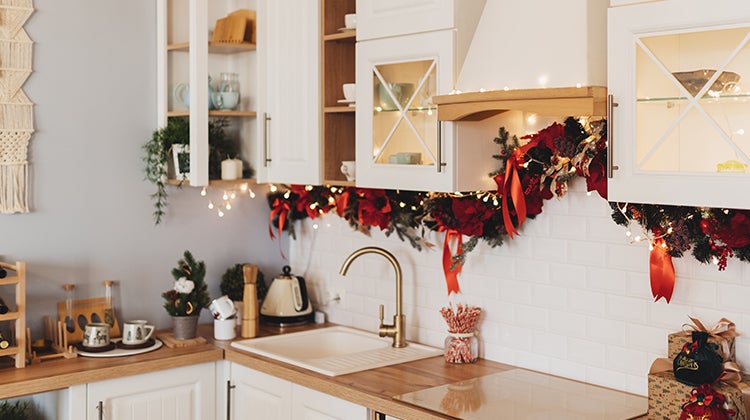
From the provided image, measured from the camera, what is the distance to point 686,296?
106 inches

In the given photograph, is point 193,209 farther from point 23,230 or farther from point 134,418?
point 134,418

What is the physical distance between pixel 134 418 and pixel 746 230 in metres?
2.23

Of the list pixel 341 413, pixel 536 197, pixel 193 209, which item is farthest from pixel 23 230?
pixel 536 197

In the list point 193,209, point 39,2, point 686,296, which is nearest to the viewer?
point 686,296

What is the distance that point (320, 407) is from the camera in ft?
10.2

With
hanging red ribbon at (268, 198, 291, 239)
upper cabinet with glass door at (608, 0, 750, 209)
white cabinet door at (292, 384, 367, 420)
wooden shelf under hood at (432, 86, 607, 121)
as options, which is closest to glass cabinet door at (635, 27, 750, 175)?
upper cabinet with glass door at (608, 0, 750, 209)

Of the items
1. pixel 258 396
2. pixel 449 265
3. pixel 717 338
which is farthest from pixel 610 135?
pixel 258 396

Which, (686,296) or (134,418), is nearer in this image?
(686,296)

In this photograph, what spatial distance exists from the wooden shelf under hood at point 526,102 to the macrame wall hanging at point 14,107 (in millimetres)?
1642

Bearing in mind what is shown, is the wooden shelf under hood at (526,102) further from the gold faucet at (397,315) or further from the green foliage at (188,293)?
the green foliage at (188,293)

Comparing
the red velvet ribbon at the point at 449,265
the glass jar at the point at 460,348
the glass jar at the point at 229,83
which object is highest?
the glass jar at the point at 229,83

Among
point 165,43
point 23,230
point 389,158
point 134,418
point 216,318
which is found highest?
point 165,43

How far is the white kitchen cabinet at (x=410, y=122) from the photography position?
9.64ft

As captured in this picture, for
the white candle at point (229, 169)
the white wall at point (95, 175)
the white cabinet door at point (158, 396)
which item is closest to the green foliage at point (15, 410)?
the white wall at point (95, 175)
